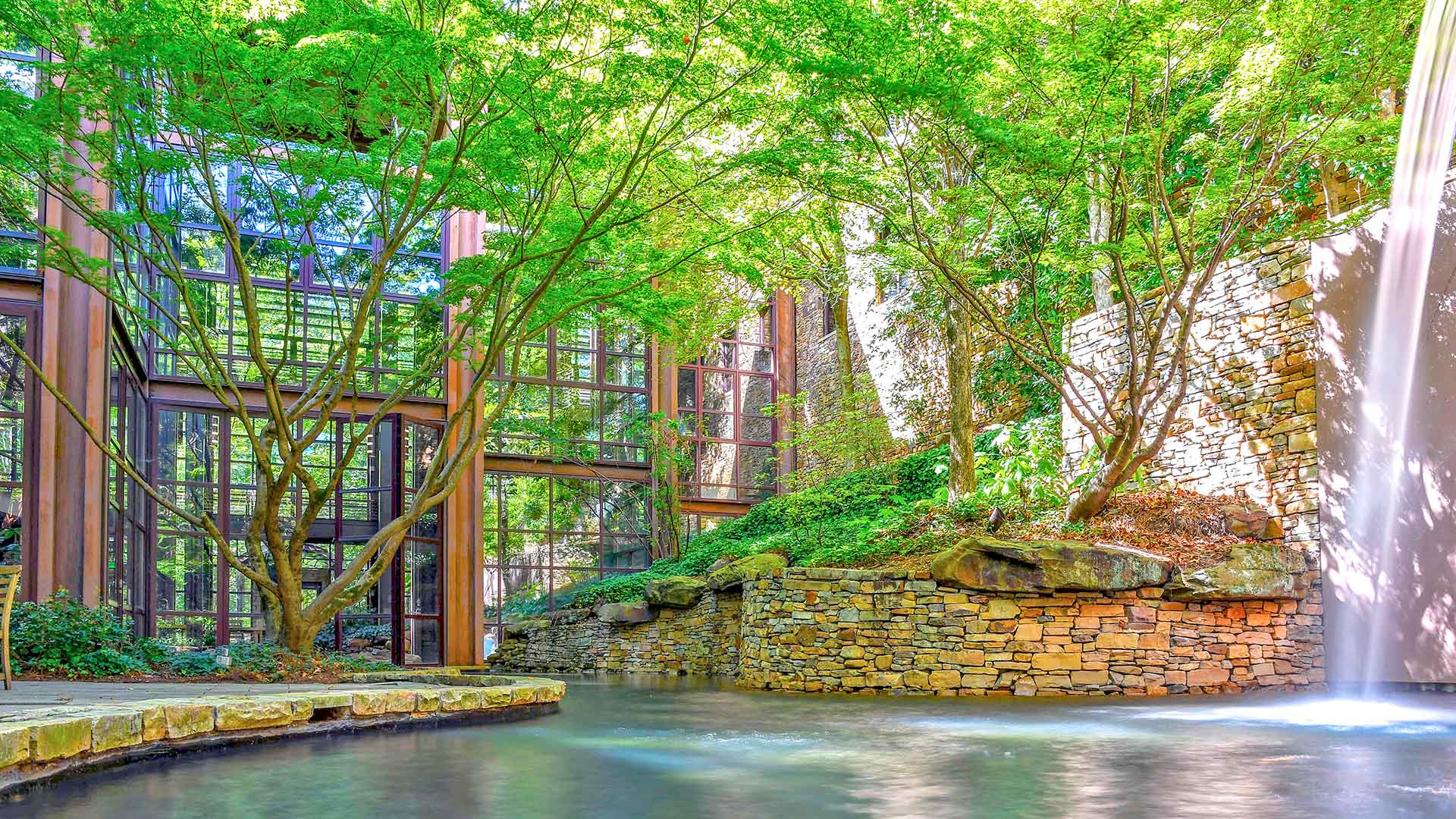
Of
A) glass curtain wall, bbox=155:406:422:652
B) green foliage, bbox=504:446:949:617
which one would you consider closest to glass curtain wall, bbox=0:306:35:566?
glass curtain wall, bbox=155:406:422:652

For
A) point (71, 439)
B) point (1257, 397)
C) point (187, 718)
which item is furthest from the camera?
point (1257, 397)

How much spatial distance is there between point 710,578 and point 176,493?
547cm

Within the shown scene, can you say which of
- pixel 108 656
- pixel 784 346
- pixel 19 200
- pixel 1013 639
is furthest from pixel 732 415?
pixel 108 656

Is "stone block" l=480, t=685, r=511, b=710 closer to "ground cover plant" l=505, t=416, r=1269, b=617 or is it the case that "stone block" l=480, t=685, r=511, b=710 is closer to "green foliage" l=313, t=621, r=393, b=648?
"ground cover plant" l=505, t=416, r=1269, b=617

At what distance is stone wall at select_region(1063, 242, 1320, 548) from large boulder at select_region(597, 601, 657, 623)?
613 cm

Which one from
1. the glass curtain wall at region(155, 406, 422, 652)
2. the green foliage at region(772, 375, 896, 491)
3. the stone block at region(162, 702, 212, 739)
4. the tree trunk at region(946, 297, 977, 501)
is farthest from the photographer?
the green foliage at region(772, 375, 896, 491)

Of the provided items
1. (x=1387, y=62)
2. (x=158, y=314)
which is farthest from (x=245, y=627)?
(x=1387, y=62)

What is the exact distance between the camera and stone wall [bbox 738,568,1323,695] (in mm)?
9992

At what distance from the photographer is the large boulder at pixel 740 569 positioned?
500 inches

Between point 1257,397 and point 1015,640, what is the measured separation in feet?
10.4

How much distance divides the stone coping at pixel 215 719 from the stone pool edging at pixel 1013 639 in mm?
3241

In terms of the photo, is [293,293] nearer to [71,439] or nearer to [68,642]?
[71,439]

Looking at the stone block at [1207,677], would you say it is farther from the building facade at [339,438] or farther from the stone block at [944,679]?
the building facade at [339,438]

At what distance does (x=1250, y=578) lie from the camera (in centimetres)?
1016
